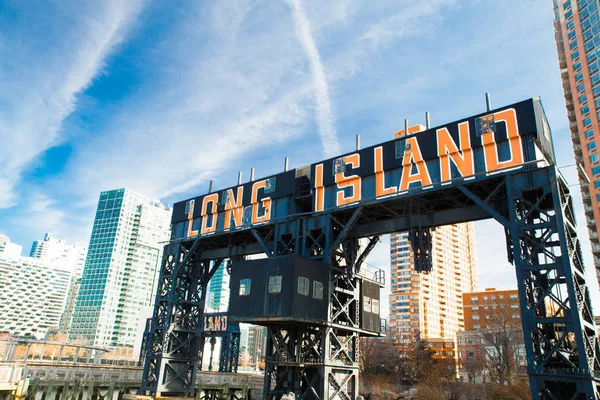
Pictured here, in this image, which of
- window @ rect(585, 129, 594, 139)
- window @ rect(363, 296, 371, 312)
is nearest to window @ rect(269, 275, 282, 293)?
window @ rect(363, 296, 371, 312)

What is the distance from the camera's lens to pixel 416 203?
28750 millimetres

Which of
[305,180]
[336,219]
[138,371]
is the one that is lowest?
[138,371]

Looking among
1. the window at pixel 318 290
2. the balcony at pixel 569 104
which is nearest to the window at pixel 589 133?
the balcony at pixel 569 104

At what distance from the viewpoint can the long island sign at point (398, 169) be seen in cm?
2450

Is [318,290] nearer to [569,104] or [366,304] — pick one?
[366,304]

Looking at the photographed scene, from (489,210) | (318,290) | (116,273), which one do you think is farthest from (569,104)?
(116,273)

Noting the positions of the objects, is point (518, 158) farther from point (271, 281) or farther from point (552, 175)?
point (271, 281)

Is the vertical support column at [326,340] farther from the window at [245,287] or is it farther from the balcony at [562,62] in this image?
the balcony at [562,62]

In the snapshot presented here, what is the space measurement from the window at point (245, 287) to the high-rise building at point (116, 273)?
6218 inches

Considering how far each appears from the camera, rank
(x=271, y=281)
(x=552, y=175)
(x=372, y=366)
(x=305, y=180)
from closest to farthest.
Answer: (x=552, y=175) < (x=271, y=281) < (x=305, y=180) < (x=372, y=366)

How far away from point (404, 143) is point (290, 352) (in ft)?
52.0

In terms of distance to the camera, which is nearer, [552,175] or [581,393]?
[581,393]

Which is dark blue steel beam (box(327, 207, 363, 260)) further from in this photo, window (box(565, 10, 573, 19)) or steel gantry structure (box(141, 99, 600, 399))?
window (box(565, 10, 573, 19))

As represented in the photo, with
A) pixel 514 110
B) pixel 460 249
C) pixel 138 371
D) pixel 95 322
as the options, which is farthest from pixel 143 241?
pixel 514 110
